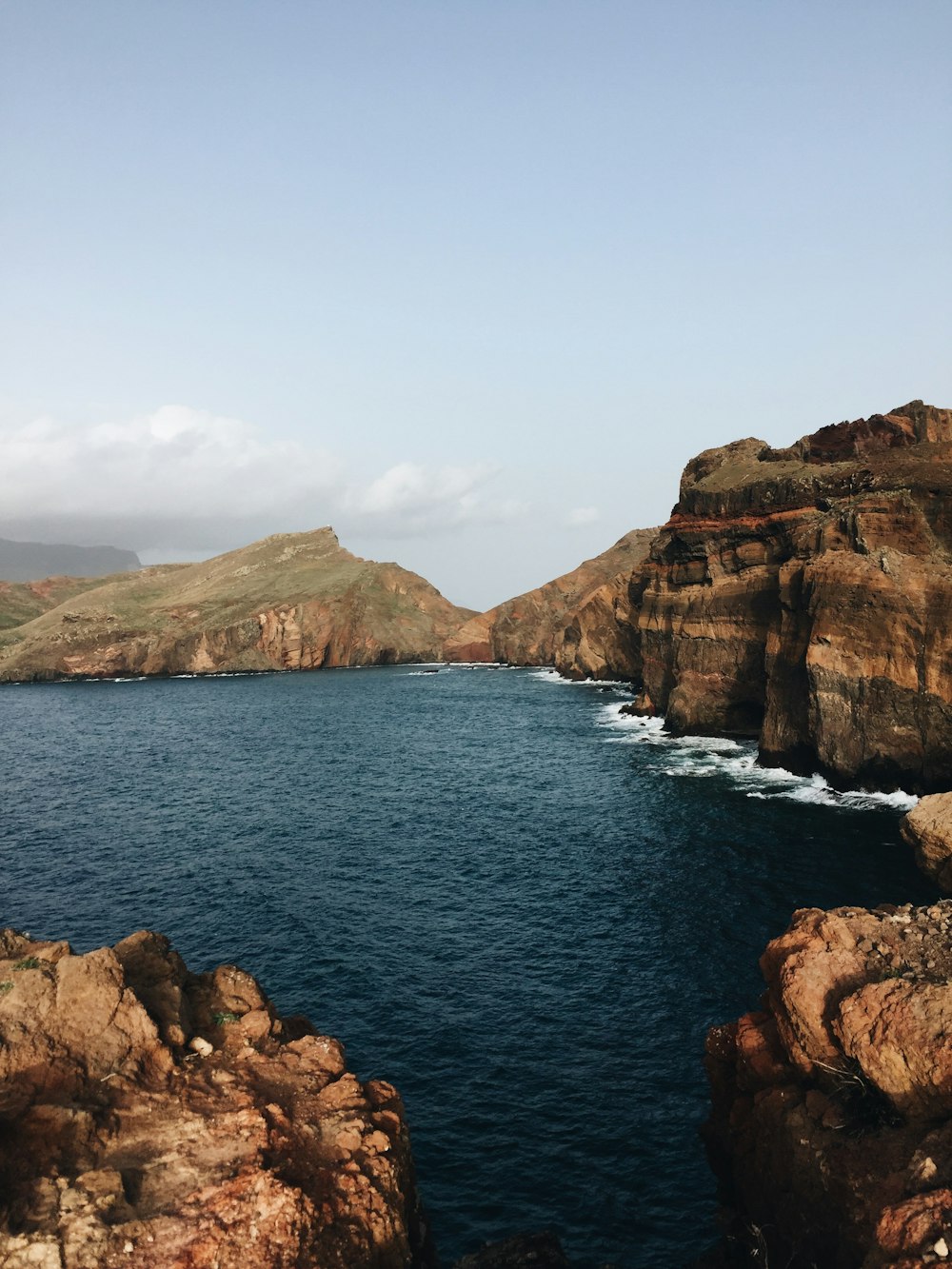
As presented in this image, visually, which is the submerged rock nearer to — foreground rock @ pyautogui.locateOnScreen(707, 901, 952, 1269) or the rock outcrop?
foreground rock @ pyautogui.locateOnScreen(707, 901, 952, 1269)

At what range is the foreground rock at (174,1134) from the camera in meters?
12.4

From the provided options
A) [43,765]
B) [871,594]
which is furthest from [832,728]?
[43,765]

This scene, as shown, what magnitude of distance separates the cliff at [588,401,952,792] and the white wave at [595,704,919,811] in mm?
1355

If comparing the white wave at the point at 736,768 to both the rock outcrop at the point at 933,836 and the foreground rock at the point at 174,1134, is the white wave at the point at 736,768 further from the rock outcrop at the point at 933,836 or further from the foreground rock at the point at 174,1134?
the foreground rock at the point at 174,1134

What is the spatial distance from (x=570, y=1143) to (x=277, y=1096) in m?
11.5

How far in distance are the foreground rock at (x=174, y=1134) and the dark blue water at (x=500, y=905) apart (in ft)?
23.5

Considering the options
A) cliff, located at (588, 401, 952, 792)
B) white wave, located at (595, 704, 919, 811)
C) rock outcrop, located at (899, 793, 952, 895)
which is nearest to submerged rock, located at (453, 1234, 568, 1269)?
rock outcrop, located at (899, 793, 952, 895)

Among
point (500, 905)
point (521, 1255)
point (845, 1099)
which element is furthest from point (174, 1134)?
point (500, 905)

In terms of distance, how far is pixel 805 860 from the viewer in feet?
141

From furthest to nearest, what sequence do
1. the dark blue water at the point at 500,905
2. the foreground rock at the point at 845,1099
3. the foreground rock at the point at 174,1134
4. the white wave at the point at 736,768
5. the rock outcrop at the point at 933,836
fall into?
the white wave at the point at 736,768
the rock outcrop at the point at 933,836
the dark blue water at the point at 500,905
the foreground rock at the point at 845,1099
the foreground rock at the point at 174,1134

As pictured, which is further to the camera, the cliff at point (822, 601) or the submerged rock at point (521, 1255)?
the cliff at point (822, 601)

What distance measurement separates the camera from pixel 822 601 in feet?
184

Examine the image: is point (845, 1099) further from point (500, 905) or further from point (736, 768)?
point (736, 768)

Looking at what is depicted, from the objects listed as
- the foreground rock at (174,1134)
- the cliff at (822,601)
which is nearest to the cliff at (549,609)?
the cliff at (822,601)
